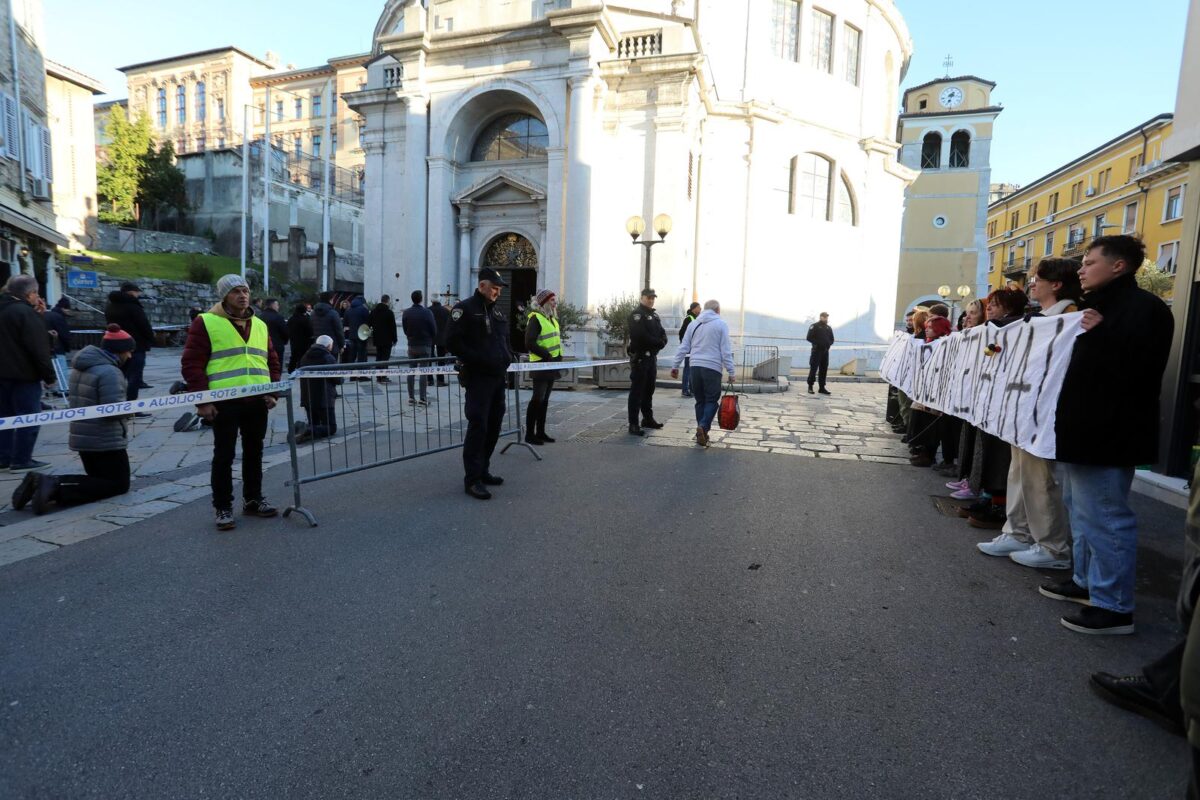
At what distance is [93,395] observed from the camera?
5.42 metres

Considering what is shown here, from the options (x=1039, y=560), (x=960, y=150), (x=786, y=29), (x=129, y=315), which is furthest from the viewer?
(x=960, y=150)

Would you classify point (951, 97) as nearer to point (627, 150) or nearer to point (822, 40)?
point (822, 40)

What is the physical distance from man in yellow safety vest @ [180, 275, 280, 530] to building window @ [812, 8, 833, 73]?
78.8 feet

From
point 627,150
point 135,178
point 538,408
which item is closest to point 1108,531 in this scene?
point 538,408

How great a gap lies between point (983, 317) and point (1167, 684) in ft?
16.9

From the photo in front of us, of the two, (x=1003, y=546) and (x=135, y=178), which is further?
(x=135, y=178)

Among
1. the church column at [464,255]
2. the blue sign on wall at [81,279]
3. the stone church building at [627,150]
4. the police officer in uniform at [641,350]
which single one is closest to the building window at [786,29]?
the stone church building at [627,150]

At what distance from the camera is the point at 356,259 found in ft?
142

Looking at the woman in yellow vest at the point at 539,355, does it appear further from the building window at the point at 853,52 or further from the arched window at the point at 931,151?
the arched window at the point at 931,151

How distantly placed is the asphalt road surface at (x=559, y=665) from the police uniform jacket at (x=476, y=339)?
1451mm

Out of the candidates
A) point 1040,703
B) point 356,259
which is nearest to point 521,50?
point 1040,703

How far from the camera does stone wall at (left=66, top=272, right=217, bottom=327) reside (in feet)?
83.0

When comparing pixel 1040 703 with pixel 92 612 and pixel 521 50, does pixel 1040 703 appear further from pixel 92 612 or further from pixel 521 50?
pixel 521 50

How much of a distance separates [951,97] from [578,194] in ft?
118
